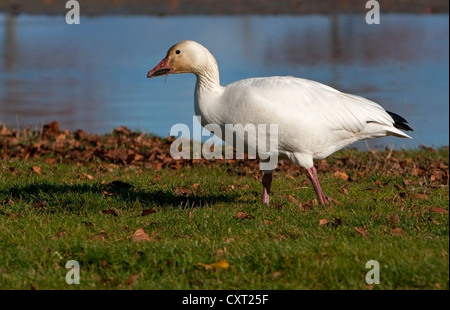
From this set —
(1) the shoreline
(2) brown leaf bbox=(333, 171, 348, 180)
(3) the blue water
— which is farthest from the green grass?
(1) the shoreline

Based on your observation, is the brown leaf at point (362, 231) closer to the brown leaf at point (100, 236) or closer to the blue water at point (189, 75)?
the brown leaf at point (100, 236)

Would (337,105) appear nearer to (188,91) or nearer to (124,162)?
(124,162)

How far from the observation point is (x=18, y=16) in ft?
116

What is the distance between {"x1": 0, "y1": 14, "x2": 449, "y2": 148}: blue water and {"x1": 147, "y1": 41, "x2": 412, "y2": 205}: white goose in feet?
17.5

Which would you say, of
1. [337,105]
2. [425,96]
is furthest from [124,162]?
[425,96]

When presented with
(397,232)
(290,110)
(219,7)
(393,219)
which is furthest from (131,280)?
(219,7)

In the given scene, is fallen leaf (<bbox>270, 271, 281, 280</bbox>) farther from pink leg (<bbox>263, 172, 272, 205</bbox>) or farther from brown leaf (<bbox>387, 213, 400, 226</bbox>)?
pink leg (<bbox>263, 172, 272, 205</bbox>)

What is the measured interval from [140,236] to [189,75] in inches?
676

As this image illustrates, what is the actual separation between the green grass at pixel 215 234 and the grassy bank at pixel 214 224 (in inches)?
0.5

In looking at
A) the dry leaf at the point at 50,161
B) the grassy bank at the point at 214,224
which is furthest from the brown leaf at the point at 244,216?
the dry leaf at the point at 50,161

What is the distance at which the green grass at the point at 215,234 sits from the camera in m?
6.06

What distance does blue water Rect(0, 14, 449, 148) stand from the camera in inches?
674

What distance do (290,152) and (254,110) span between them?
2.24ft

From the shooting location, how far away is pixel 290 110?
8016 millimetres
